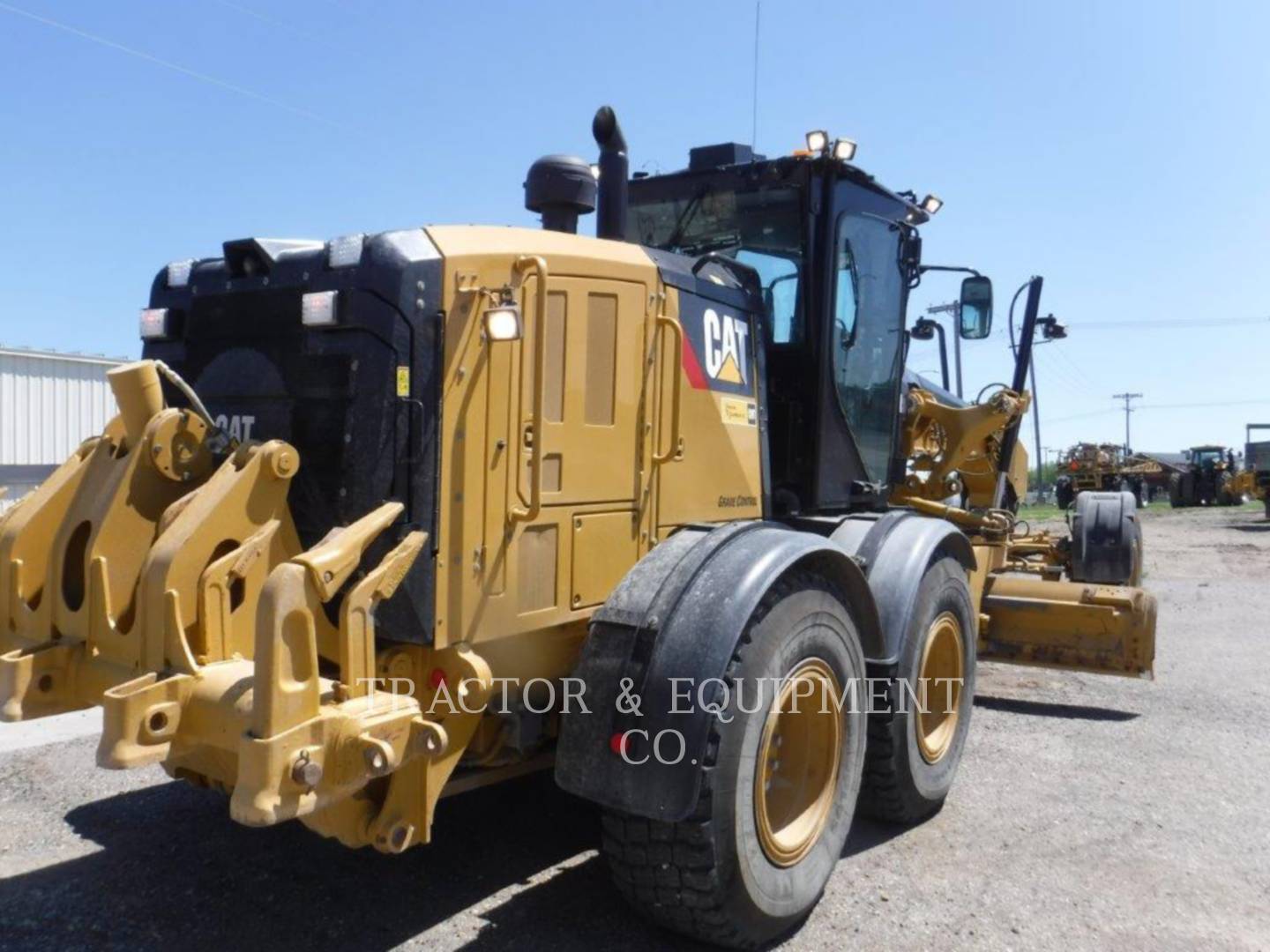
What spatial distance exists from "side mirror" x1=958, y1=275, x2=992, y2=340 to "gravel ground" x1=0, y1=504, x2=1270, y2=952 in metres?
2.39

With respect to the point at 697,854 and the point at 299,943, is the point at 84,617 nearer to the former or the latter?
the point at 299,943

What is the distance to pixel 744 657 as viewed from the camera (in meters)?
3.38

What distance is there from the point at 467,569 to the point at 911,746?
7.75ft

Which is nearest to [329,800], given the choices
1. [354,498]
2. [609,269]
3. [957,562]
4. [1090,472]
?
[354,498]

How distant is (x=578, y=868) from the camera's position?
4.10 m

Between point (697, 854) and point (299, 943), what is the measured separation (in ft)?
4.49

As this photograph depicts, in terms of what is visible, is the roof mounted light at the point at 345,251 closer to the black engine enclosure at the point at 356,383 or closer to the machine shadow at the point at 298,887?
the black engine enclosure at the point at 356,383

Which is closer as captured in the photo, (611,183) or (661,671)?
(661,671)

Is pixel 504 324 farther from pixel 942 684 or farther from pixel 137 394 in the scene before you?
pixel 942 684

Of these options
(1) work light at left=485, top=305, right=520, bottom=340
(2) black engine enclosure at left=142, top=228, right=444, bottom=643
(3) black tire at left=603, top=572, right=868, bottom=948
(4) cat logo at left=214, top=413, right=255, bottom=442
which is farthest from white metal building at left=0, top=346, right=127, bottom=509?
(3) black tire at left=603, top=572, right=868, bottom=948

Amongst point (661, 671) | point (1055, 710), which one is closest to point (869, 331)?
point (661, 671)

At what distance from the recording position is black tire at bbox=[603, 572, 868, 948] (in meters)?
3.21

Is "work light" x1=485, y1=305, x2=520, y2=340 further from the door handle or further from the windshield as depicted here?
the windshield

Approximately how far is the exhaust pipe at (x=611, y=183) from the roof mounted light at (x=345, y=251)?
1.25 meters
